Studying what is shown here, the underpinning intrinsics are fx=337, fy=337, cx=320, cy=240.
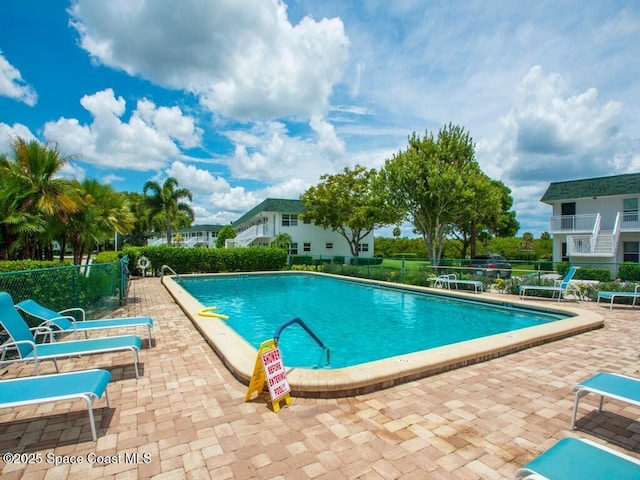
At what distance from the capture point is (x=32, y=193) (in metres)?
9.06

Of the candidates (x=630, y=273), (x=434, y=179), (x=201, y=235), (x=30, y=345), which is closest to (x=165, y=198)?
(x=434, y=179)

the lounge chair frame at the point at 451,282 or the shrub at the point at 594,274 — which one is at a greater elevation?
the shrub at the point at 594,274

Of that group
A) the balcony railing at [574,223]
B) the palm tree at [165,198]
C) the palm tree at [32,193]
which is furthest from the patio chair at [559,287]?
the palm tree at [165,198]

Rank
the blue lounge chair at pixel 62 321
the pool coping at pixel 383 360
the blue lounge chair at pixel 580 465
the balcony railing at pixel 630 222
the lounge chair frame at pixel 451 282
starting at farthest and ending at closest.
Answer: the balcony railing at pixel 630 222 < the lounge chair frame at pixel 451 282 < the blue lounge chair at pixel 62 321 < the pool coping at pixel 383 360 < the blue lounge chair at pixel 580 465

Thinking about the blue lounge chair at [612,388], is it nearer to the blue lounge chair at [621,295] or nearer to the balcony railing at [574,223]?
the blue lounge chair at [621,295]

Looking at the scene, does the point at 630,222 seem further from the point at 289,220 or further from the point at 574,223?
the point at 289,220

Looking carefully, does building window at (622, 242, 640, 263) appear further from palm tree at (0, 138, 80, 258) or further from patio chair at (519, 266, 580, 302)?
palm tree at (0, 138, 80, 258)

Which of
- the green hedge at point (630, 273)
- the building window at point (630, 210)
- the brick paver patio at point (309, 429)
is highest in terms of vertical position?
the building window at point (630, 210)

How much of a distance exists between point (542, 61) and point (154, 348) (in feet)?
46.5

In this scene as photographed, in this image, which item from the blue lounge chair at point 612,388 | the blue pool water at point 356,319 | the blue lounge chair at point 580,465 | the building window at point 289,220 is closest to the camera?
the blue lounge chair at point 580,465

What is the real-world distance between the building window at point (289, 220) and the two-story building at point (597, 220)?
21.8 metres

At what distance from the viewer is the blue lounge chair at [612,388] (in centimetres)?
304

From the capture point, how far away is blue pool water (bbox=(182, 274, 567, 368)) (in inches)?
311

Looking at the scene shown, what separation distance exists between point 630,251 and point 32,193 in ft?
106
